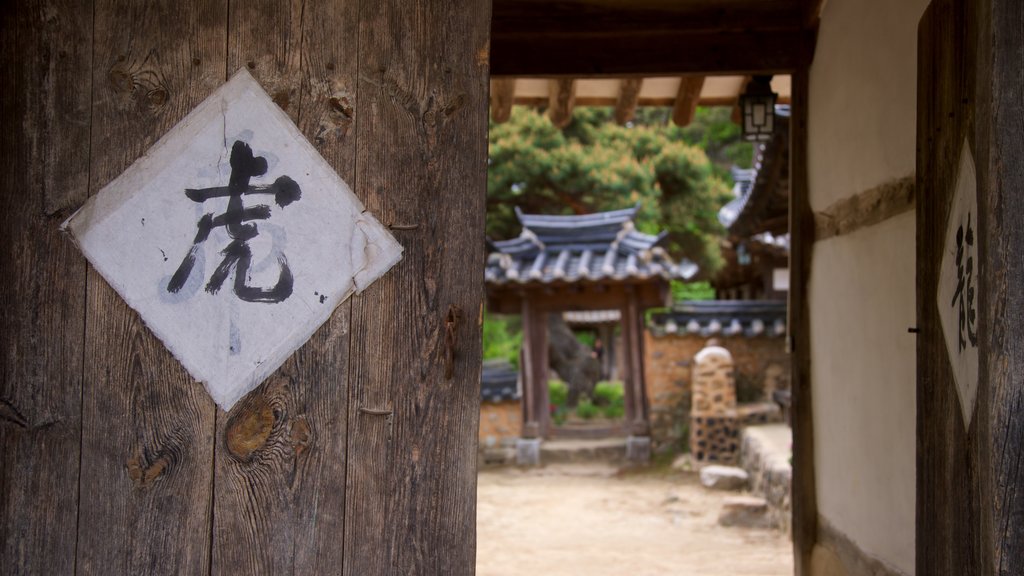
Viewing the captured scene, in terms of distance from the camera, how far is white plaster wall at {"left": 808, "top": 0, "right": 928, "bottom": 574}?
8.74 feet

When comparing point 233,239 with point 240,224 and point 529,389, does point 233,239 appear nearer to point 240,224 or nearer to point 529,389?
point 240,224

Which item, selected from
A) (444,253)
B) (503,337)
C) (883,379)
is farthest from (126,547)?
(503,337)

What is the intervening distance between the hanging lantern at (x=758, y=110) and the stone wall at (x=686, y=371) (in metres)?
8.46

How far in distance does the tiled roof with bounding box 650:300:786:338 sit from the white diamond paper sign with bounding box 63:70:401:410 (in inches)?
459

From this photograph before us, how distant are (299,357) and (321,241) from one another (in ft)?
0.75

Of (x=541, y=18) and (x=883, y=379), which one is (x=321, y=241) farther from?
A: (x=541, y=18)

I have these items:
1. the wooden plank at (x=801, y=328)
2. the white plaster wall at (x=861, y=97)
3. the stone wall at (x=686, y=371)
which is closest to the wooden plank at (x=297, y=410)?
the white plaster wall at (x=861, y=97)

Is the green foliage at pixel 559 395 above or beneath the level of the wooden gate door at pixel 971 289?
beneath

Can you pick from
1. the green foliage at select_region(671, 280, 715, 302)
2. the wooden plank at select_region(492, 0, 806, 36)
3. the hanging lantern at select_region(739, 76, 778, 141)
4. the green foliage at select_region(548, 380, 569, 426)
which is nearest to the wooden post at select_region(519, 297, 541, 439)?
the green foliage at select_region(548, 380, 569, 426)

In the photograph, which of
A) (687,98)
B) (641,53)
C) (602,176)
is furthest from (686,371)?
(641,53)

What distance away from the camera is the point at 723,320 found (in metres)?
13.2

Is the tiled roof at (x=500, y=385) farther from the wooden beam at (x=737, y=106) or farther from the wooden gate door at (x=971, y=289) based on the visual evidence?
the wooden gate door at (x=971, y=289)

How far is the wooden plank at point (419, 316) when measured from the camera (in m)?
1.65

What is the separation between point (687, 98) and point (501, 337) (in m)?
12.8
